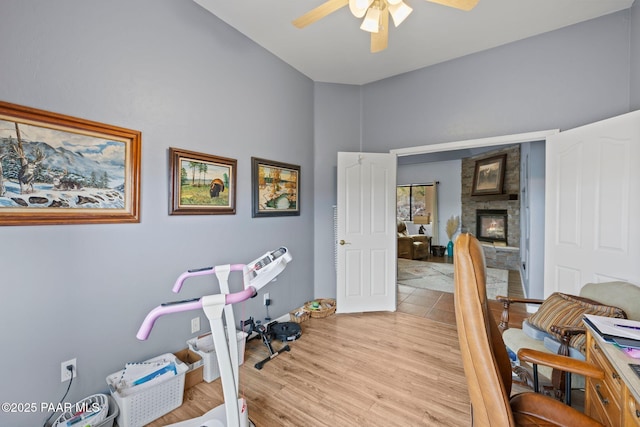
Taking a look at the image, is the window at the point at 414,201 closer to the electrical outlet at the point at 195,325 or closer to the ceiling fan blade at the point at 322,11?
the ceiling fan blade at the point at 322,11

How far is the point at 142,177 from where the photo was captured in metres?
1.94

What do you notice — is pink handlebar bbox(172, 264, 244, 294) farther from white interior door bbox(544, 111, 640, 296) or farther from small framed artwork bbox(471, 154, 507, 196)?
small framed artwork bbox(471, 154, 507, 196)

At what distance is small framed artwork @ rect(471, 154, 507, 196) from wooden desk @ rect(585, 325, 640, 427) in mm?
5844

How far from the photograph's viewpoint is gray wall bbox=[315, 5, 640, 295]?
2404 millimetres

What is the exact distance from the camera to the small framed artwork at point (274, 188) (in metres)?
2.81

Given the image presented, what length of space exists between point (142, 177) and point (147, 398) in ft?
4.84

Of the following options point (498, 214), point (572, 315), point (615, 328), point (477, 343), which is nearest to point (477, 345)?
point (477, 343)

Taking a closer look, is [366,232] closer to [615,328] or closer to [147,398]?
[615,328]

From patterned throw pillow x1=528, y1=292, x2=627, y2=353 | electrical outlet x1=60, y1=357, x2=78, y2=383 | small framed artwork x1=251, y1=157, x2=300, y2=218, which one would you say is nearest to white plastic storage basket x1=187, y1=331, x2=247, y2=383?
electrical outlet x1=60, y1=357, x2=78, y2=383

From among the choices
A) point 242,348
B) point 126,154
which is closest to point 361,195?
point 242,348

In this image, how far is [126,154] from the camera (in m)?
1.85

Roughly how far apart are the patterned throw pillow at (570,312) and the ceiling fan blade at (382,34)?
2.22 meters

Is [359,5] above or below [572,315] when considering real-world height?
above

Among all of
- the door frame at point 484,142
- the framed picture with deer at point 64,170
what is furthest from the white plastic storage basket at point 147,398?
the door frame at point 484,142
